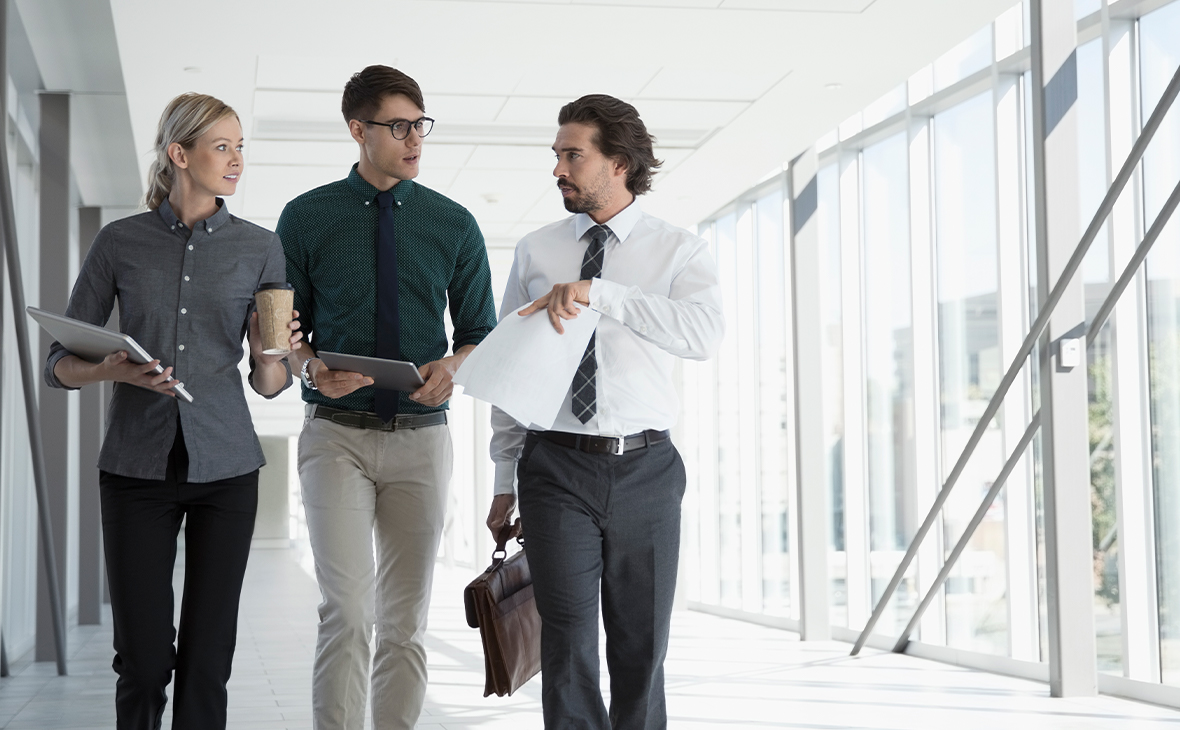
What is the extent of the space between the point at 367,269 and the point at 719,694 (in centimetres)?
319

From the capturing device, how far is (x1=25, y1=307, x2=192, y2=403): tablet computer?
84.1 inches

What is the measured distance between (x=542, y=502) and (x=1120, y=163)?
4.20 m

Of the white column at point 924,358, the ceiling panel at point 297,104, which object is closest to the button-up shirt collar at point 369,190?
the ceiling panel at point 297,104

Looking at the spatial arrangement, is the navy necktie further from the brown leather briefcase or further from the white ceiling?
the white ceiling

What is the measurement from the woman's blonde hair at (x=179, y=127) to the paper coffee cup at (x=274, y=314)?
1.42 ft

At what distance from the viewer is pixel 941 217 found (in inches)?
283

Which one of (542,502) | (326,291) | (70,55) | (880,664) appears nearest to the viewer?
(542,502)

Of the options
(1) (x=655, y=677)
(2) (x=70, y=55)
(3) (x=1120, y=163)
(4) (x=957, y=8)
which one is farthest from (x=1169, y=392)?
(2) (x=70, y=55)

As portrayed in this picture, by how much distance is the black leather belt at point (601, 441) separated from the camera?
2.54m

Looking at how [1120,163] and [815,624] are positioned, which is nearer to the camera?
[1120,163]

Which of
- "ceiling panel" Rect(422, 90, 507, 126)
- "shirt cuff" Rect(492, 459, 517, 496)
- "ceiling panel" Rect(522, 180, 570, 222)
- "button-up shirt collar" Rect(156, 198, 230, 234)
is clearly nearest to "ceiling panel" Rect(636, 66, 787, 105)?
"ceiling panel" Rect(422, 90, 507, 126)

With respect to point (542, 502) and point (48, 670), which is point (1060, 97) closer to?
point (542, 502)

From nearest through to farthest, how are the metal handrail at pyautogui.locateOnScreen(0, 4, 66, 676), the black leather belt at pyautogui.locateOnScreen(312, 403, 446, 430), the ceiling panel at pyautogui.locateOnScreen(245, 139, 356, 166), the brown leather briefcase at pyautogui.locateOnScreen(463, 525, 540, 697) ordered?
the brown leather briefcase at pyautogui.locateOnScreen(463, 525, 540, 697)
the black leather belt at pyautogui.locateOnScreen(312, 403, 446, 430)
the metal handrail at pyautogui.locateOnScreen(0, 4, 66, 676)
the ceiling panel at pyautogui.locateOnScreen(245, 139, 356, 166)

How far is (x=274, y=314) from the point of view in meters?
2.30
